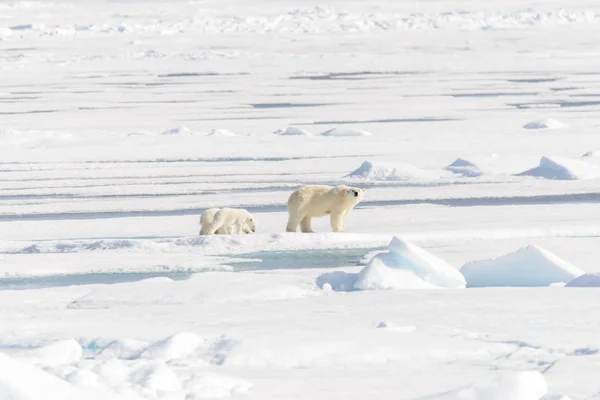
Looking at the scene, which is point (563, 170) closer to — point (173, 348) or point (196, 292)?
point (196, 292)

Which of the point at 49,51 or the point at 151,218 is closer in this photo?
the point at 151,218

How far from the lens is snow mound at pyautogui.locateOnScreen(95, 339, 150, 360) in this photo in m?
3.90

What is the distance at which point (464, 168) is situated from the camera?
10.2 metres

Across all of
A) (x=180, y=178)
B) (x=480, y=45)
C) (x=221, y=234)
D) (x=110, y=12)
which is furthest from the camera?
(x=110, y=12)

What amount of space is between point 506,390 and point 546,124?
35.0ft

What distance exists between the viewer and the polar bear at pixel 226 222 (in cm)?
682

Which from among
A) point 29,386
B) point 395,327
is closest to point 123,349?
point 395,327

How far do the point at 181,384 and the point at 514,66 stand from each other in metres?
20.4

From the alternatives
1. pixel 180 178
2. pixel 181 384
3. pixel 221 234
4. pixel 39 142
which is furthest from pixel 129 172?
pixel 181 384

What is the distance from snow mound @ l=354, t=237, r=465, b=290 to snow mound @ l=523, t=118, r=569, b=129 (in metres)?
8.37

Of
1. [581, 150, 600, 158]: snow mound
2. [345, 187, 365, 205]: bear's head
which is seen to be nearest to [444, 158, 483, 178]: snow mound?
[581, 150, 600, 158]: snow mound

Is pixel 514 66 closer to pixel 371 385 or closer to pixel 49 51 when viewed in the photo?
pixel 49 51

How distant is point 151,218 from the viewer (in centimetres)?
802

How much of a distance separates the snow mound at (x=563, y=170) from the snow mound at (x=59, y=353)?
21.3 feet
